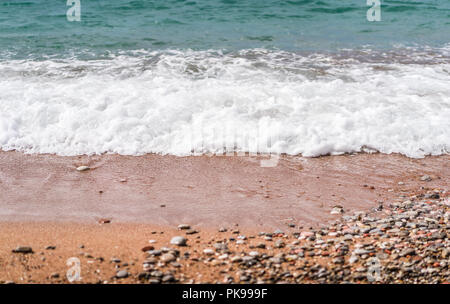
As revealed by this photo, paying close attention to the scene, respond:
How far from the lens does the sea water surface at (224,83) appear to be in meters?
6.05

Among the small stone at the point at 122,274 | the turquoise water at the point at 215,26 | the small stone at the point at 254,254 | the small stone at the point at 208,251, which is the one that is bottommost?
the small stone at the point at 208,251

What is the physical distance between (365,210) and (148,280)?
2.40m

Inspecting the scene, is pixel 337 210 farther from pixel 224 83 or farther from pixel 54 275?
pixel 224 83

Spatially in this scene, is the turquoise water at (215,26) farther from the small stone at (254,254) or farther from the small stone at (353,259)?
the small stone at (353,259)

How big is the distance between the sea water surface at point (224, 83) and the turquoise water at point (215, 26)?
2.5 inches

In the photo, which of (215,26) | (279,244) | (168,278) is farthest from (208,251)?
(215,26)

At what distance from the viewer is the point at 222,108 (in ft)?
22.2

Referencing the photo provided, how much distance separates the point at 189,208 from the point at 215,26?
354 inches

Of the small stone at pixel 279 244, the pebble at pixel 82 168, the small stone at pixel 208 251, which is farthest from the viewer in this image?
the pebble at pixel 82 168

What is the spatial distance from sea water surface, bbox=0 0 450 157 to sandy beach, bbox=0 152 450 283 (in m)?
0.42

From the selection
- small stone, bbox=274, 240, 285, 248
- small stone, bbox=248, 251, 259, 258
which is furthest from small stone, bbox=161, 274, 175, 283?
small stone, bbox=274, 240, 285, 248

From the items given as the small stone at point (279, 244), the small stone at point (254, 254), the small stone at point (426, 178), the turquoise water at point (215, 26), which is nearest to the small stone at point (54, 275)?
the small stone at point (254, 254)

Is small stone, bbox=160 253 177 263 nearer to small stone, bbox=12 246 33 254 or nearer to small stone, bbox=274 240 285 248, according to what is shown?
small stone, bbox=274 240 285 248
